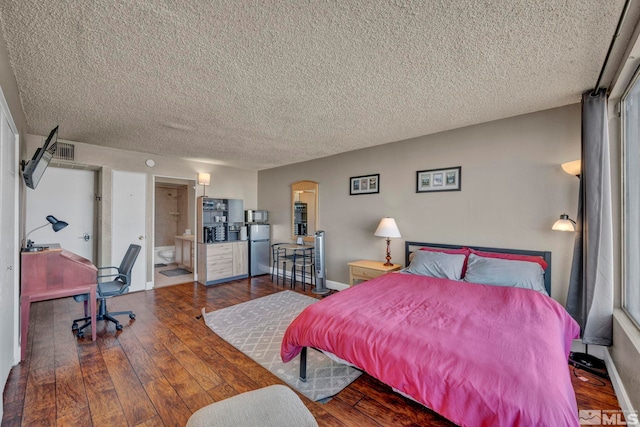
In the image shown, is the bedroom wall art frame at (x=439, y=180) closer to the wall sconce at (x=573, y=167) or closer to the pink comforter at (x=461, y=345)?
the wall sconce at (x=573, y=167)

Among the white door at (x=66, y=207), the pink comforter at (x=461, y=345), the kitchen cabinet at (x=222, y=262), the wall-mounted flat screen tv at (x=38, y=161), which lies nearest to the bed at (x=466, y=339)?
the pink comforter at (x=461, y=345)

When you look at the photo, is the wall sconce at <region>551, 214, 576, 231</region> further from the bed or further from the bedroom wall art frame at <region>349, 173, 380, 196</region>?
the bedroom wall art frame at <region>349, 173, 380, 196</region>

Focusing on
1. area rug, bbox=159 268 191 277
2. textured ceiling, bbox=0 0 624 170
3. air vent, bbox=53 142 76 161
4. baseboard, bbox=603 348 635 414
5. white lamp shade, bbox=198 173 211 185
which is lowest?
area rug, bbox=159 268 191 277

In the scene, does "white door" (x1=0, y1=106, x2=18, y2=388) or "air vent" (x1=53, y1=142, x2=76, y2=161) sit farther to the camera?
"air vent" (x1=53, y1=142, x2=76, y2=161)

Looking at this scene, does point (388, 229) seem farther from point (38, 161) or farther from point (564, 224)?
point (38, 161)

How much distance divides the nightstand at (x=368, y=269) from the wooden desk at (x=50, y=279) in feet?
10.7

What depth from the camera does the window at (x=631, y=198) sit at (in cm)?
215

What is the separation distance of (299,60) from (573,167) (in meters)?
2.79

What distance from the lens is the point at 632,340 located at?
6.13ft

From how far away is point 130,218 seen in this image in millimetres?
4840

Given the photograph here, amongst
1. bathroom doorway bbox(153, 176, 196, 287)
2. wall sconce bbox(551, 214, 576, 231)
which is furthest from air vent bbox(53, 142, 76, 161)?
wall sconce bbox(551, 214, 576, 231)

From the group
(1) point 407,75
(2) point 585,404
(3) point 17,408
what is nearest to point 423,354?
(2) point 585,404

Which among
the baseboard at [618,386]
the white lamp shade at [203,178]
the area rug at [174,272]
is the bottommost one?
the area rug at [174,272]

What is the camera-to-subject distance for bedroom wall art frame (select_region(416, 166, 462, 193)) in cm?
359
